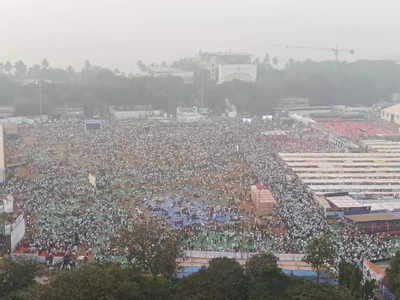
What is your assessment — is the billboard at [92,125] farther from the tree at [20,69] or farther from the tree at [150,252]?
the tree at [20,69]

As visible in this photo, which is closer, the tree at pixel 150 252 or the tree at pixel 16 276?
the tree at pixel 16 276

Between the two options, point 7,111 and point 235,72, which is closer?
point 7,111

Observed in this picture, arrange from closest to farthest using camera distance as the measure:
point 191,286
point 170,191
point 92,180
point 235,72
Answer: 1. point 191,286
2. point 170,191
3. point 92,180
4. point 235,72

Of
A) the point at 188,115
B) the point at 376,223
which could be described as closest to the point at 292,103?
the point at 188,115

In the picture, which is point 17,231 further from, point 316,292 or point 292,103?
point 292,103

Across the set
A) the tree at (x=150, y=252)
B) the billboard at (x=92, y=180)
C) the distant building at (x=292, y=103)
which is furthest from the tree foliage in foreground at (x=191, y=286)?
the distant building at (x=292, y=103)

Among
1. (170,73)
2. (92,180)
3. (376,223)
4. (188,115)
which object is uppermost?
(170,73)
